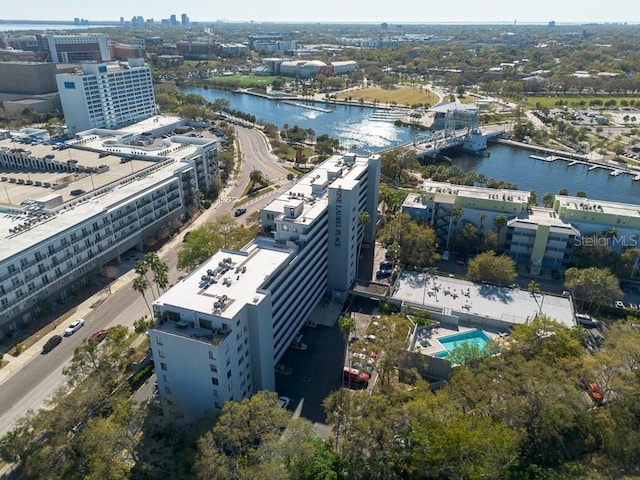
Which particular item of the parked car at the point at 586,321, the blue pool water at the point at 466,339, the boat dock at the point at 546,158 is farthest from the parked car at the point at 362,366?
the boat dock at the point at 546,158

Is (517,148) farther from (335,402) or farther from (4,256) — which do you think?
(4,256)

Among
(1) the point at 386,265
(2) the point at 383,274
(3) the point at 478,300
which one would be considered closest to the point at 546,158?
(1) the point at 386,265

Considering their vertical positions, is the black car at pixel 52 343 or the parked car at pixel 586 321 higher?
the black car at pixel 52 343

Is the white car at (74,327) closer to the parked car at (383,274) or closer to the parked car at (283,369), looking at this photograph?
the parked car at (283,369)

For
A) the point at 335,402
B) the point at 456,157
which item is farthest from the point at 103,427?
the point at 456,157

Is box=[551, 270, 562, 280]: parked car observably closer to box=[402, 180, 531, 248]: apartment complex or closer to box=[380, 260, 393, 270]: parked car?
box=[402, 180, 531, 248]: apartment complex

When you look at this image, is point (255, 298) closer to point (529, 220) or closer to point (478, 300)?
point (478, 300)

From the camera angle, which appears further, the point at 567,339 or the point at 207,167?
the point at 207,167
